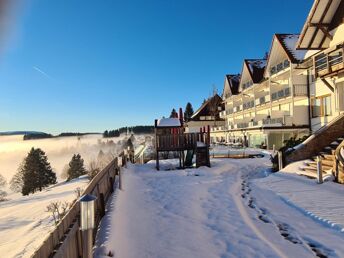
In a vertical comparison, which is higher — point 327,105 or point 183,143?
point 327,105

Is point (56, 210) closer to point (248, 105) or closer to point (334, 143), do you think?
point (334, 143)

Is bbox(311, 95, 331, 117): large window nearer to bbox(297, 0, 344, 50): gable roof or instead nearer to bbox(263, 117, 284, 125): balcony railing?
bbox(263, 117, 284, 125): balcony railing

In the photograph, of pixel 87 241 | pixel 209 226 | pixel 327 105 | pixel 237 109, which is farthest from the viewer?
pixel 237 109

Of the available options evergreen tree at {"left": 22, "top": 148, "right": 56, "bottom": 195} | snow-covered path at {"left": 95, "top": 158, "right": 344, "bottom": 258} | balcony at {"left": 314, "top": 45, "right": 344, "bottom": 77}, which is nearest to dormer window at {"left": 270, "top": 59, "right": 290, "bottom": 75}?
balcony at {"left": 314, "top": 45, "right": 344, "bottom": 77}

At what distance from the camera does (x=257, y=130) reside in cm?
3562

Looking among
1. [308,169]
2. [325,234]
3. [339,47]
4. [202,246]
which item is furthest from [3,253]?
[339,47]

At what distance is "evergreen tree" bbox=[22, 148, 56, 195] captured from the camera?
57.4 metres

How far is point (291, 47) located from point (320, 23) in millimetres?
10694

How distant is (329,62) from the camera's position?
2070 cm

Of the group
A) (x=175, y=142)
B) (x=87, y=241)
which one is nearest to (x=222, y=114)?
(x=175, y=142)

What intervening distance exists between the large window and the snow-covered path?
668 inches

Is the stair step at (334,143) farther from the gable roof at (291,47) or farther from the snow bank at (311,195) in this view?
the gable roof at (291,47)

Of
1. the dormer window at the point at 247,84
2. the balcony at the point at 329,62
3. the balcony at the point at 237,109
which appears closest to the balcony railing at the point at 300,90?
the balcony at the point at 329,62

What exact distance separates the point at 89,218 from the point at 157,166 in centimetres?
1552
